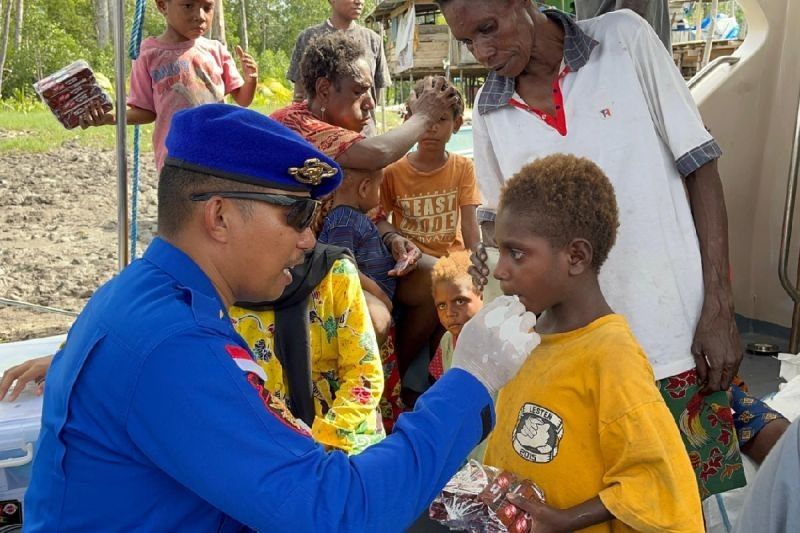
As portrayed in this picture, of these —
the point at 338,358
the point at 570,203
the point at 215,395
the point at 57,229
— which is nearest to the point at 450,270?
the point at 338,358

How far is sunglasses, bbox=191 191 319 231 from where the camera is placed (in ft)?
4.90

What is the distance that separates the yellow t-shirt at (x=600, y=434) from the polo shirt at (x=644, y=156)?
0.33 metres

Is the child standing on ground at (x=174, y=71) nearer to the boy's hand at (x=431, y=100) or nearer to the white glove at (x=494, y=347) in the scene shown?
the boy's hand at (x=431, y=100)

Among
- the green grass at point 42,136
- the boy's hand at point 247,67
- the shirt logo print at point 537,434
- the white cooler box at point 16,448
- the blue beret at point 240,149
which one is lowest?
the green grass at point 42,136

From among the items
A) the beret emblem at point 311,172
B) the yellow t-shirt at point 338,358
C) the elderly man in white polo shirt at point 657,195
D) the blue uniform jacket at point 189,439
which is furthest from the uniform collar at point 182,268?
the elderly man in white polo shirt at point 657,195

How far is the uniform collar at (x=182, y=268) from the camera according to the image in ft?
4.94

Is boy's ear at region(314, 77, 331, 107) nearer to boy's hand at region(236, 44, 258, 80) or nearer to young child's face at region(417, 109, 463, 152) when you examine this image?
young child's face at region(417, 109, 463, 152)

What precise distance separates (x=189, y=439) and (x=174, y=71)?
3.20 metres

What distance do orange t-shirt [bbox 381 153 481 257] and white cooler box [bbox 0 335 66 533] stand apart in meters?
1.92

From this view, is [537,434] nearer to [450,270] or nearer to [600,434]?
[600,434]

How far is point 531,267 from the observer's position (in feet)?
6.69

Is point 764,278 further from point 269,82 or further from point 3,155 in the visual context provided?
point 269,82

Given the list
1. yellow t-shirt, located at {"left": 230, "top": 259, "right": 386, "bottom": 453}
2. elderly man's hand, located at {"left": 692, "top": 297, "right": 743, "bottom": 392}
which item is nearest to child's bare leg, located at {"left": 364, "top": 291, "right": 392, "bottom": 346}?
yellow t-shirt, located at {"left": 230, "top": 259, "right": 386, "bottom": 453}

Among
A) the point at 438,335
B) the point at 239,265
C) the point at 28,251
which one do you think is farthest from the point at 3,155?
the point at 239,265
